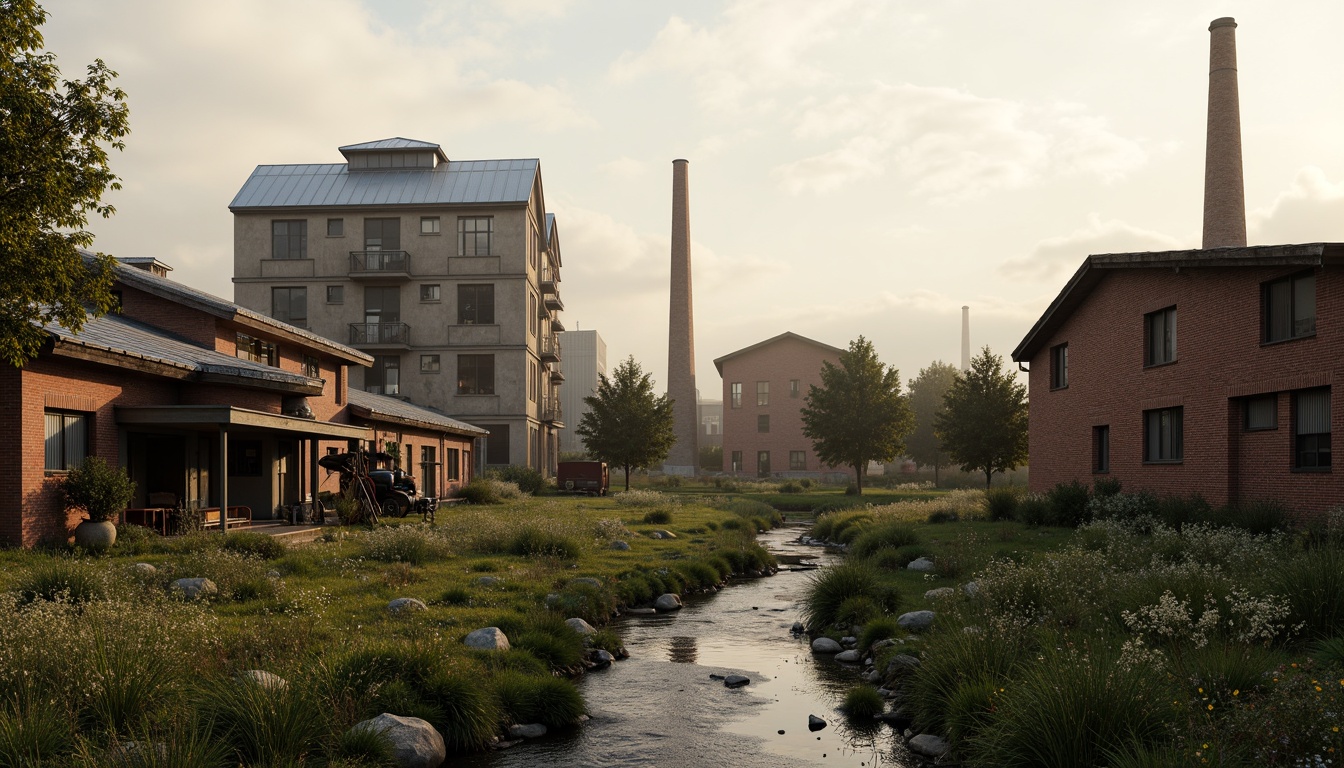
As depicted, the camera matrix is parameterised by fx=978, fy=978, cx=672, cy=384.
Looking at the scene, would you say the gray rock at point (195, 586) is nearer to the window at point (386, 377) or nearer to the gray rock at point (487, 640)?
the gray rock at point (487, 640)

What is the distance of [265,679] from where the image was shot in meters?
8.41

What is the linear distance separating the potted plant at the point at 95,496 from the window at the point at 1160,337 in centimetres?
2423

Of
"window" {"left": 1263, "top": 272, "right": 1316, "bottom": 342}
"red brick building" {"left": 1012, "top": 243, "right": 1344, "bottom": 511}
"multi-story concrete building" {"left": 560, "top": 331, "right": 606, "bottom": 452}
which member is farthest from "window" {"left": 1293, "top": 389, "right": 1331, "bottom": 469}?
"multi-story concrete building" {"left": 560, "top": 331, "right": 606, "bottom": 452}

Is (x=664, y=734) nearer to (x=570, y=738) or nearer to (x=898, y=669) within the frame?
(x=570, y=738)

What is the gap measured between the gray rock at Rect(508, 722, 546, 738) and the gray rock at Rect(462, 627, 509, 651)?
1699 mm

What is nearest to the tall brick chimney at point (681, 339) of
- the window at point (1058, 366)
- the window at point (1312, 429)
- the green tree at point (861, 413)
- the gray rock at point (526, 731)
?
the green tree at point (861, 413)

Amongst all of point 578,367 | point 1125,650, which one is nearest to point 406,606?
point 1125,650

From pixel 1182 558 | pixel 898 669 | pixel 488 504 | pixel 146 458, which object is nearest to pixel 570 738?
pixel 898 669

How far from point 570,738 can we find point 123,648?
13.4 feet

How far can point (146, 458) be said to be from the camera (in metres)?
22.5

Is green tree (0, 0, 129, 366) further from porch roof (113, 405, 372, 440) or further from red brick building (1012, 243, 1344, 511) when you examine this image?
red brick building (1012, 243, 1344, 511)

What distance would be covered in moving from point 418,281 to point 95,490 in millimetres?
35716

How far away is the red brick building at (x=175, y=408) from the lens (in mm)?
17734

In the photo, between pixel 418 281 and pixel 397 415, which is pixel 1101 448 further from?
pixel 418 281
